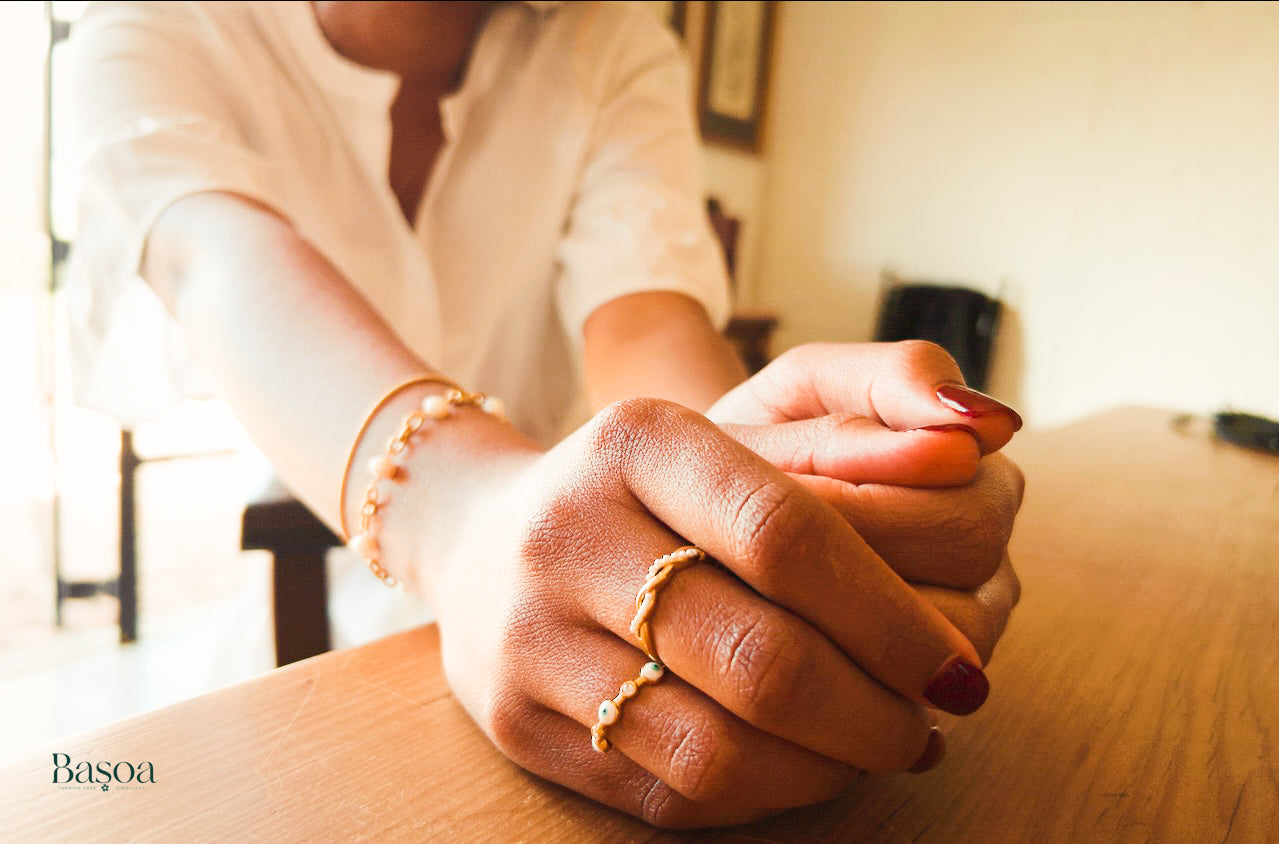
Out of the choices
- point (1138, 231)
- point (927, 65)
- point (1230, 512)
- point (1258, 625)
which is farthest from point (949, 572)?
point (927, 65)

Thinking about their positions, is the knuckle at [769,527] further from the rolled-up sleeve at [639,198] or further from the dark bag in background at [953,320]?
the dark bag in background at [953,320]

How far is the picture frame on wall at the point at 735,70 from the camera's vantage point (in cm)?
284

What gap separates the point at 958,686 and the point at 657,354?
40 centimetres

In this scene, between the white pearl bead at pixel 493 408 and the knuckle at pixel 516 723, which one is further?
the white pearl bead at pixel 493 408

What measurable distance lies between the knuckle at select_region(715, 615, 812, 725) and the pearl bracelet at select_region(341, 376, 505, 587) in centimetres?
19

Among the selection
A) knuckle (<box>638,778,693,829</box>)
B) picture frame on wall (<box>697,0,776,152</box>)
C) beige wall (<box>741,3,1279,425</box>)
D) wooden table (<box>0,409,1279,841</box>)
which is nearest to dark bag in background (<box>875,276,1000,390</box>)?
beige wall (<box>741,3,1279,425</box>)

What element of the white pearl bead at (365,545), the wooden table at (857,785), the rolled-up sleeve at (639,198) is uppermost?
the rolled-up sleeve at (639,198)

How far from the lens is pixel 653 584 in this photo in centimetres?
24

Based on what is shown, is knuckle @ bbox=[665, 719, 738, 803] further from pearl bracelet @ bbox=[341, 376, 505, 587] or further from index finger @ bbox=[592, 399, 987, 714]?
pearl bracelet @ bbox=[341, 376, 505, 587]

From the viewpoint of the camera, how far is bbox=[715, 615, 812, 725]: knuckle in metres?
0.23

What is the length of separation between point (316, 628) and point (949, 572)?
417 millimetres

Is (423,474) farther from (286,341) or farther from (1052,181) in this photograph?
(1052,181)

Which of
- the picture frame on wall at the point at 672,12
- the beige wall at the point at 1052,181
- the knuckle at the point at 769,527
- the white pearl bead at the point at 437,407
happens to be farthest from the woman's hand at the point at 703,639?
the beige wall at the point at 1052,181

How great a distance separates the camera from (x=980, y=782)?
0.93 feet
